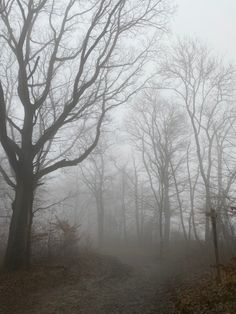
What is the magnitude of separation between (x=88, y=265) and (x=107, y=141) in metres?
21.8

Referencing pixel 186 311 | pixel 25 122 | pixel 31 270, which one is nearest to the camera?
pixel 186 311

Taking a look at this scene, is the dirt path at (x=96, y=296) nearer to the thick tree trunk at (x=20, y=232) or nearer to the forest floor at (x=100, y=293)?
the forest floor at (x=100, y=293)

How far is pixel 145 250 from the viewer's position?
2845cm

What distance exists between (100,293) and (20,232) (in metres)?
3.82

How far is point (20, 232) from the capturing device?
11.9 meters

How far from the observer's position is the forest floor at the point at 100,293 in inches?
297

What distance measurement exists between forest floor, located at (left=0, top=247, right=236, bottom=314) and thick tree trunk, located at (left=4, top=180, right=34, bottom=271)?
618mm

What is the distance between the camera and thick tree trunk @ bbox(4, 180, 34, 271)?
38.6 feet

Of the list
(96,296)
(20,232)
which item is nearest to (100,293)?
(96,296)

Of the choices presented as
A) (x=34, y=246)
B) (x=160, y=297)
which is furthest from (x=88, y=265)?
(x=160, y=297)

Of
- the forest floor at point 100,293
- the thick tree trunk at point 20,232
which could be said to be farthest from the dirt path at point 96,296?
the thick tree trunk at point 20,232

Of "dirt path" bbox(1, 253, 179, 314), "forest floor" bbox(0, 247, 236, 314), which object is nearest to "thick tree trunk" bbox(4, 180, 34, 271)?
"forest floor" bbox(0, 247, 236, 314)

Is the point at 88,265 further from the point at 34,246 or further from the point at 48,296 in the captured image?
the point at 48,296

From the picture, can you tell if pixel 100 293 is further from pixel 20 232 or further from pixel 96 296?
pixel 20 232
